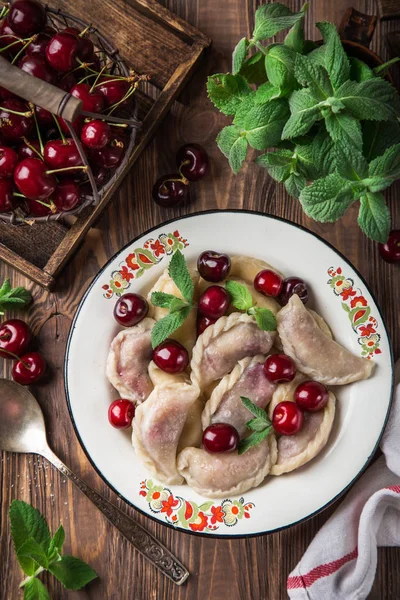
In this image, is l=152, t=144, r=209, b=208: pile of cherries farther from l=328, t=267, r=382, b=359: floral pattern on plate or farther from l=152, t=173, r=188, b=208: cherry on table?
l=328, t=267, r=382, b=359: floral pattern on plate

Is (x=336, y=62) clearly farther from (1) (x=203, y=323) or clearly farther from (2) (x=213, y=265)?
(1) (x=203, y=323)

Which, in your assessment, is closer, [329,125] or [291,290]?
[329,125]

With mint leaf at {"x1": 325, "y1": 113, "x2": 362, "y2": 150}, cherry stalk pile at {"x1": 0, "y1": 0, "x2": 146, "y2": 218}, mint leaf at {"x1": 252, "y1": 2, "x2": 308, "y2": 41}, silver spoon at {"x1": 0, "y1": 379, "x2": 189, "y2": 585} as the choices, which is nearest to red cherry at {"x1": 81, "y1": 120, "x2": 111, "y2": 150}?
cherry stalk pile at {"x1": 0, "y1": 0, "x2": 146, "y2": 218}

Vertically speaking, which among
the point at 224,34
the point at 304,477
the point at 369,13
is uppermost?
the point at 369,13

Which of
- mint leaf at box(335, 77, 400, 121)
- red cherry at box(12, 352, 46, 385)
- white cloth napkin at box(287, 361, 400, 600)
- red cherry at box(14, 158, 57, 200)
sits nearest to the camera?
mint leaf at box(335, 77, 400, 121)

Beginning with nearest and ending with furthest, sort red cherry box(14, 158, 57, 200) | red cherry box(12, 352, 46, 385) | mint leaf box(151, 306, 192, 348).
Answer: red cherry box(14, 158, 57, 200) → mint leaf box(151, 306, 192, 348) → red cherry box(12, 352, 46, 385)

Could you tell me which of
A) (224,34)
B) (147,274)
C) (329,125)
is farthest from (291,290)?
(224,34)

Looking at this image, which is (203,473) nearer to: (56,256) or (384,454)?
(384,454)
